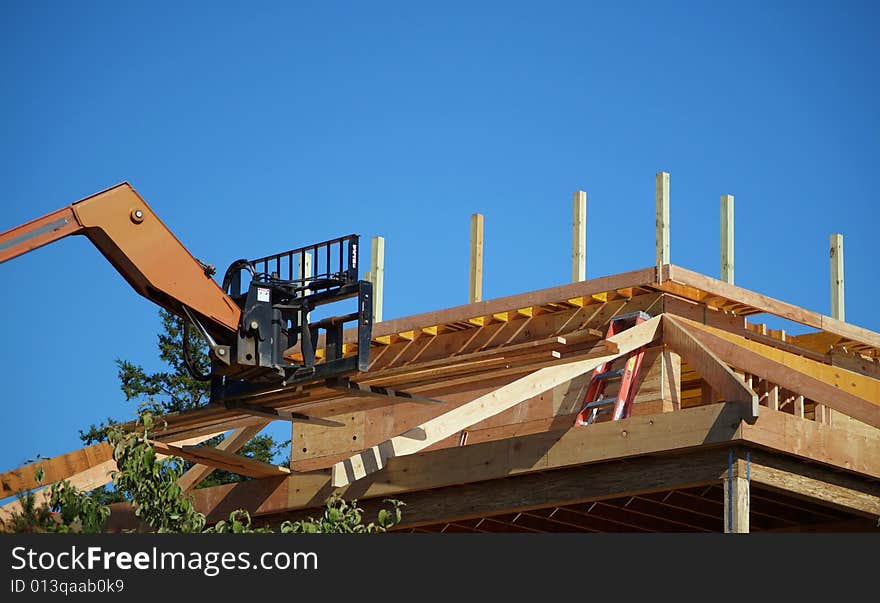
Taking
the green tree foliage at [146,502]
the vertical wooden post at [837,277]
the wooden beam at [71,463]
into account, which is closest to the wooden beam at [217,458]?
the wooden beam at [71,463]

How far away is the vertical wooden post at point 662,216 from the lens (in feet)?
55.8

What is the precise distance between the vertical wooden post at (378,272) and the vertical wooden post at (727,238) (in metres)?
5.01

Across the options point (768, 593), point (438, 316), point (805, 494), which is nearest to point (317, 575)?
point (768, 593)

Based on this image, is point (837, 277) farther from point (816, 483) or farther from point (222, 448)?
point (222, 448)

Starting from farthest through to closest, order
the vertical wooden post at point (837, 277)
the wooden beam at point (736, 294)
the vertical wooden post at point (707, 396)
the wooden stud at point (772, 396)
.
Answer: the vertical wooden post at point (837, 277) < the vertical wooden post at point (707, 396) < the wooden beam at point (736, 294) < the wooden stud at point (772, 396)

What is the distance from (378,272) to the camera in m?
20.9

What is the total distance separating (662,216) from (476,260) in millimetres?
3350

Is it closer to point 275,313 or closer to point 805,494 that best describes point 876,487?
point 805,494

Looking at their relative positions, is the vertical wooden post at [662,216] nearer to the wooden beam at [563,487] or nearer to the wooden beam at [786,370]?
the wooden beam at [786,370]

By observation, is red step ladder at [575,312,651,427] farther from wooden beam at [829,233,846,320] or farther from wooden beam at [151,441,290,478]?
wooden beam at [829,233,846,320]

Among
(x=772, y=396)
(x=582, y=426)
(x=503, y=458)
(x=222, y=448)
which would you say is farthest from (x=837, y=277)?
(x=222, y=448)

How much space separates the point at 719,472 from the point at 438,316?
5.61 metres

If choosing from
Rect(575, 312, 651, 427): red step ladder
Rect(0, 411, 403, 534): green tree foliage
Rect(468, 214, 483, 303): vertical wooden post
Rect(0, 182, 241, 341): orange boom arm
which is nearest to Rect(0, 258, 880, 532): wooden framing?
Rect(575, 312, 651, 427): red step ladder

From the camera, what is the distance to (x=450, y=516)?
16.3 meters
